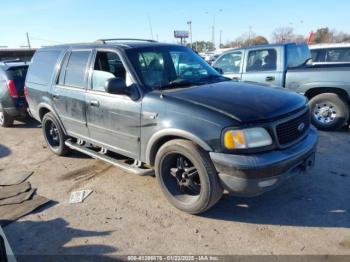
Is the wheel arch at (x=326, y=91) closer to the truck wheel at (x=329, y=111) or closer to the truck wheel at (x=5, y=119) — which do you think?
the truck wheel at (x=329, y=111)

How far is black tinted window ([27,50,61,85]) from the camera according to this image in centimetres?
551

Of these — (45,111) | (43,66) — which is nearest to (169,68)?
(43,66)

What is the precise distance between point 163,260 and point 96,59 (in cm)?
294

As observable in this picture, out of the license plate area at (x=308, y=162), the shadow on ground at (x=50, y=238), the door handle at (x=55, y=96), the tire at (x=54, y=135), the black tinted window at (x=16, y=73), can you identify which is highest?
the black tinted window at (x=16, y=73)

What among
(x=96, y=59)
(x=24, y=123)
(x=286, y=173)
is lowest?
(x=24, y=123)

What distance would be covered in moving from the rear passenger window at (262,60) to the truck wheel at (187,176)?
445 centimetres

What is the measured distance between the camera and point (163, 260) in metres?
2.95

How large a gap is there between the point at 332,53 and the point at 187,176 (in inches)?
286

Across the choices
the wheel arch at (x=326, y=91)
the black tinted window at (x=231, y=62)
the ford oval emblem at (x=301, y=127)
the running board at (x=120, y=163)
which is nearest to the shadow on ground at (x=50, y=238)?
the running board at (x=120, y=163)

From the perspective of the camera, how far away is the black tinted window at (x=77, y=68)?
4.66m

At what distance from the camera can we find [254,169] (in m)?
2.99

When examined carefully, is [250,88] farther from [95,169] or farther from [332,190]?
[95,169]

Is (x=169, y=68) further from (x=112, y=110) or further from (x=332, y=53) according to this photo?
(x=332, y=53)

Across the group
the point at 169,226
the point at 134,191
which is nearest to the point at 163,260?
the point at 169,226
